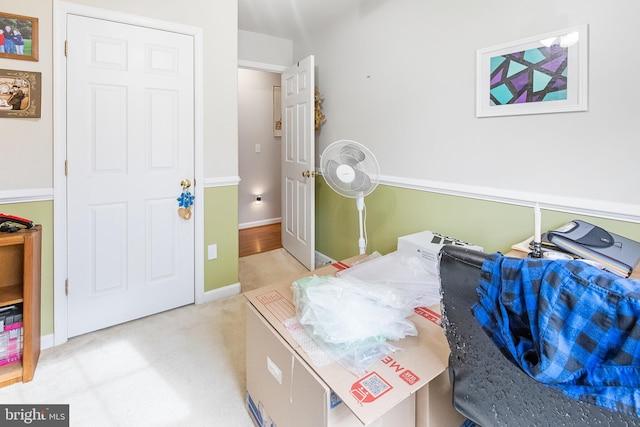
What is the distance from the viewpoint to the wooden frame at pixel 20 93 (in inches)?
68.8

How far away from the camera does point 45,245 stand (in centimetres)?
194

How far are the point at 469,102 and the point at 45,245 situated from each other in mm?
2627

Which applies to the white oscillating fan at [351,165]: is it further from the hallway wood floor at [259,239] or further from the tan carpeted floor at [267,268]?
the hallway wood floor at [259,239]

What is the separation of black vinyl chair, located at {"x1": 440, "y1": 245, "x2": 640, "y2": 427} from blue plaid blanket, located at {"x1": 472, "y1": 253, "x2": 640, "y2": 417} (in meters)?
0.09

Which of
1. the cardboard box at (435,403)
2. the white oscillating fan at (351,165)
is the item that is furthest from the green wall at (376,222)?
the cardboard box at (435,403)

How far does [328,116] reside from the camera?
3248 mm

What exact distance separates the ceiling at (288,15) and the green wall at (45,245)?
2057mm

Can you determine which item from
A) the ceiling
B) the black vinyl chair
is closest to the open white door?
the ceiling

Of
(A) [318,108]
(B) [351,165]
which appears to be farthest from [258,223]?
(B) [351,165]

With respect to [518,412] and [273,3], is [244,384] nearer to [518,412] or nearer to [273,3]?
[518,412]

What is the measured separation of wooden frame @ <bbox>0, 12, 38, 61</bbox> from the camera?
173 centimetres

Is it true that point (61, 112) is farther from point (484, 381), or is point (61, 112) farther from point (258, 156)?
point (258, 156)

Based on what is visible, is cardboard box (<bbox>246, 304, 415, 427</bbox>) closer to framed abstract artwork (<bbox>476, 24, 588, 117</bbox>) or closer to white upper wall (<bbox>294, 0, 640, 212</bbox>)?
white upper wall (<bbox>294, 0, 640, 212</bbox>)

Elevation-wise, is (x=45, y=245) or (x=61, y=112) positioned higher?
(x=61, y=112)
